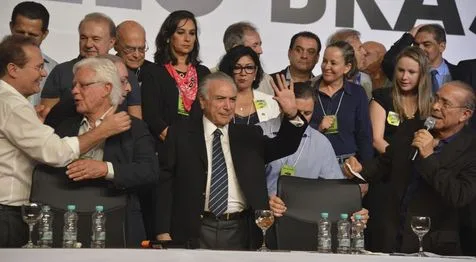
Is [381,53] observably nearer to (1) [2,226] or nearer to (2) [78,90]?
(2) [78,90]

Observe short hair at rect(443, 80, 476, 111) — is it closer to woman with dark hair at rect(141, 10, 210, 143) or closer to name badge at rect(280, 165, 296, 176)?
name badge at rect(280, 165, 296, 176)

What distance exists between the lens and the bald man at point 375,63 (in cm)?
779

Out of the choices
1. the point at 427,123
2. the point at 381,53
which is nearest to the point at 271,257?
the point at 427,123

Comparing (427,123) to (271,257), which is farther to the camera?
(427,123)

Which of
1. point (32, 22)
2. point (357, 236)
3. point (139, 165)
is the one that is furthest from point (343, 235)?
point (32, 22)

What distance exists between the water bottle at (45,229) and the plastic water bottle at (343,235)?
4.50ft

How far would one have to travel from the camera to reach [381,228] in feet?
20.7

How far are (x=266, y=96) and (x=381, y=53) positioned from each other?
1.44 m

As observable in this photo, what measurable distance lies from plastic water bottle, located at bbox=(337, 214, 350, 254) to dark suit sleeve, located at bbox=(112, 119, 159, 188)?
99 centimetres

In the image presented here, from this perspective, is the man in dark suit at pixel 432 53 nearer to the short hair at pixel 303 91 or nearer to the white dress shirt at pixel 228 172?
the short hair at pixel 303 91

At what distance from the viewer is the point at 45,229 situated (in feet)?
17.2

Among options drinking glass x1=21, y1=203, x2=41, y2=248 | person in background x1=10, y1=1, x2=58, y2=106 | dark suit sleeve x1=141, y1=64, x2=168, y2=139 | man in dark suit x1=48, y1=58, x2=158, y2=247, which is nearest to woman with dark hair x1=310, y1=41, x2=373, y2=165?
dark suit sleeve x1=141, y1=64, x2=168, y2=139

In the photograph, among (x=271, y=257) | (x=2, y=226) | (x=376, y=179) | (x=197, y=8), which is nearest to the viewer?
(x=271, y=257)

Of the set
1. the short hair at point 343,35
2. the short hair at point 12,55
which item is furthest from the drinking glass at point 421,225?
the short hair at point 343,35
